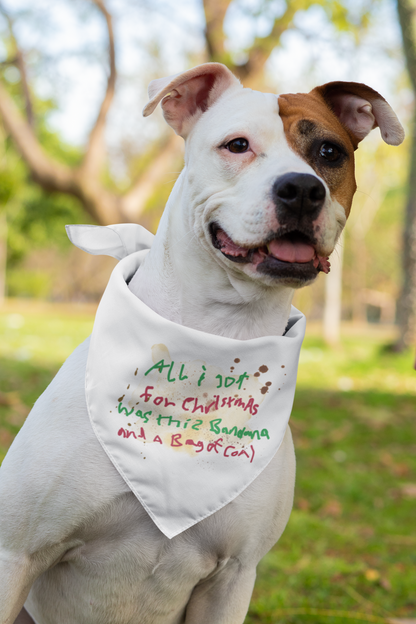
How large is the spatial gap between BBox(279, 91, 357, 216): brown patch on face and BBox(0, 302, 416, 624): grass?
7.64ft

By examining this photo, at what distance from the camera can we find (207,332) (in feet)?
7.09

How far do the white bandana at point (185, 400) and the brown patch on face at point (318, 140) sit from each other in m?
0.61

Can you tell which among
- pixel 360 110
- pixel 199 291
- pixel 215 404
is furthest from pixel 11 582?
pixel 360 110

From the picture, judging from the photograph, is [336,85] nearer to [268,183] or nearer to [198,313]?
[268,183]

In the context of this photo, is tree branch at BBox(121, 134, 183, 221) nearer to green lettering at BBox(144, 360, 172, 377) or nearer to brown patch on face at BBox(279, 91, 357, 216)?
brown patch on face at BBox(279, 91, 357, 216)

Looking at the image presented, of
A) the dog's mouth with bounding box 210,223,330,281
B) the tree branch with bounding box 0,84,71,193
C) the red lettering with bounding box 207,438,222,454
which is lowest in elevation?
the tree branch with bounding box 0,84,71,193

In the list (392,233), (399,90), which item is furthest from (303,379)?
(392,233)

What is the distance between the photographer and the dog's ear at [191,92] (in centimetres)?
216

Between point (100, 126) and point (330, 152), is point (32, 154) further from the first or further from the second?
point (330, 152)

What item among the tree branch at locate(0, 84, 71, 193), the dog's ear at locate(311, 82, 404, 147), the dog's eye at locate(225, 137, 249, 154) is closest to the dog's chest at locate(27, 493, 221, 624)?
the dog's eye at locate(225, 137, 249, 154)

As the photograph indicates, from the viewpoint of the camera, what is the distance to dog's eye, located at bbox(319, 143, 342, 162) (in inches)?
84.9

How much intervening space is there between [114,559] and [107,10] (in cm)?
1014

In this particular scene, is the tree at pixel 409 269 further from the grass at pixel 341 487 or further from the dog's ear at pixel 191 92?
the dog's ear at pixel 191 92

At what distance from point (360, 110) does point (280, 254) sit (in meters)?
0.93
